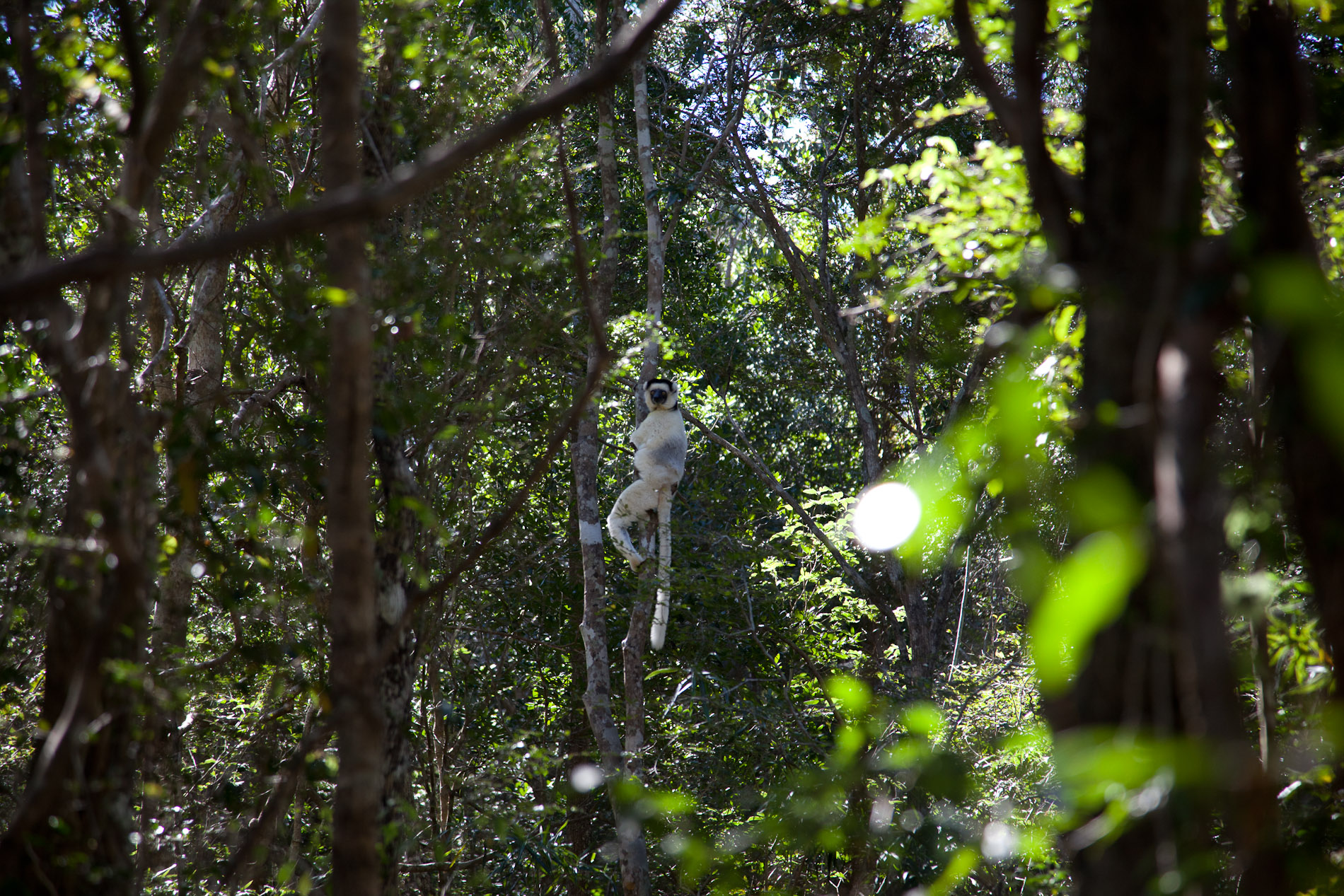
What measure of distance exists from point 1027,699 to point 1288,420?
22.8 feet

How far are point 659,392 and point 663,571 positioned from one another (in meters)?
1.23

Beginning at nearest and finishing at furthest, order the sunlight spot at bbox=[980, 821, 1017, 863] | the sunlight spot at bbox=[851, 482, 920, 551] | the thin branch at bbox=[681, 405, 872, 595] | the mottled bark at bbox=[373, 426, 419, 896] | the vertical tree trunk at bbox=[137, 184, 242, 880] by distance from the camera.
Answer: the sunlight spot at bbox=[851, 482, 920, 551], the sunlight spot at bbox=[980, 821, 1017, 863], the vertical tree trunk at bbox=[137, 184, 242, 880], the mottled bark at bbox=[373, 426, 419, 896], the thin branch at bbox=[681, 405, 872, 595]

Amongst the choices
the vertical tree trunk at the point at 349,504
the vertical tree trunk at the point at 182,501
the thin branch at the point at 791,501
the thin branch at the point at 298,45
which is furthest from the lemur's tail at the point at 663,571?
the vertical tree trunk at the point at 349,504

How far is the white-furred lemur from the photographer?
248 inches

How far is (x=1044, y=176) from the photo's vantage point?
44.7 inches

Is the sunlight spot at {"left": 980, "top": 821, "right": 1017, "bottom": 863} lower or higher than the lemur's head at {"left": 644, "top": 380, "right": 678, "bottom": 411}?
lower

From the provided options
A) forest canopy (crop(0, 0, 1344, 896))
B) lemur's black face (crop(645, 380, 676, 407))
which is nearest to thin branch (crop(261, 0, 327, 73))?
forest canopy (crop(0, 0, 1344, 896))

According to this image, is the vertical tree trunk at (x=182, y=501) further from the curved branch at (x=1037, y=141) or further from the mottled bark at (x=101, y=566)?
the curved branch at (x=1037, y=141)

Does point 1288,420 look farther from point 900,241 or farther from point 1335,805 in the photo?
point 900,241

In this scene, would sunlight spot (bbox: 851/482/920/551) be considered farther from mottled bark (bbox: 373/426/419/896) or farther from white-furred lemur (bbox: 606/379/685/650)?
white-furred lemur (bbox: 606/379/685/650)

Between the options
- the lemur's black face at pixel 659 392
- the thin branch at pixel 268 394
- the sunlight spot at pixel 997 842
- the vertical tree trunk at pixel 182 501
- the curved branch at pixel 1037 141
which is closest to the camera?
the sunlight spot at pixel 997 842

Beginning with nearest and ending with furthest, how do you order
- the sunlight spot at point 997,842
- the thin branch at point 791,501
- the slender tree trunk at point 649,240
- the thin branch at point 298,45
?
the sunlight spot at point 997,842, the thin branch at point 298,45, the slender tree trunk at point 649,240, the thin branch at point 791,501

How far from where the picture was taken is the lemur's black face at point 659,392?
6246 mm

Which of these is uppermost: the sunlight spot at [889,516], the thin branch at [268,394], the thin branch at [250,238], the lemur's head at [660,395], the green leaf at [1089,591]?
the lemur's head at [660,395]
